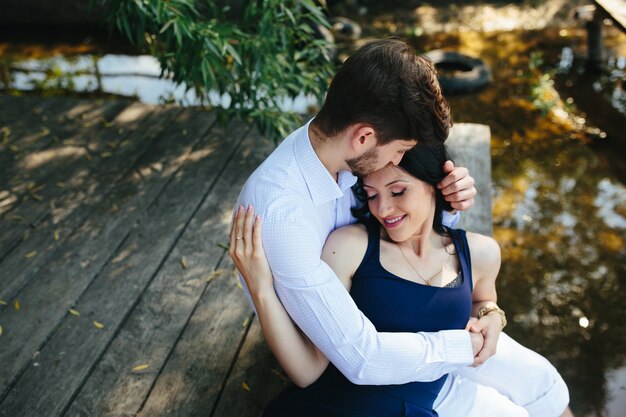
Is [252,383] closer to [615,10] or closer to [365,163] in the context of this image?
[365,163]

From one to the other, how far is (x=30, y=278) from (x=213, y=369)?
1.15 meters

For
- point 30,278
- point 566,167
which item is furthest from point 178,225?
point 566,167

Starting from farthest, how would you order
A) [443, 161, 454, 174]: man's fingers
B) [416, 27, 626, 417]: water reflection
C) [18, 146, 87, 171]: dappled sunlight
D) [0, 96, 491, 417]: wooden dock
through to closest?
1. [18, 146, 87, 171]: dappled sunlight
2. [416, 27, 626, 417]: water reflection
3. [0, 96, 491, 417]: wooden dock
4. [443, 161, 454, 174]: man's fingers

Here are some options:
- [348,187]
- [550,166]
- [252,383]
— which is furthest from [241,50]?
[550,166]

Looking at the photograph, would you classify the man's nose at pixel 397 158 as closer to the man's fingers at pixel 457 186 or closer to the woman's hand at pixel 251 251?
the man's fingers at pixel 457 186

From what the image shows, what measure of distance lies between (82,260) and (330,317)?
1.85m

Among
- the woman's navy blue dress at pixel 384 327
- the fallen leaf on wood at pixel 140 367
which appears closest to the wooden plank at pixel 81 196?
the fallen leaf on wood at pixel 140 367

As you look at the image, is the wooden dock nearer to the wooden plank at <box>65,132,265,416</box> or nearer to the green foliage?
the wooden plank at <box>65,132,265,416</box>

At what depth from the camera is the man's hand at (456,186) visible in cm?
229

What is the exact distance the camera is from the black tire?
5.70 metres

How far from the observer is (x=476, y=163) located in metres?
3.67

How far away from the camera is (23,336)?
9.45 feet

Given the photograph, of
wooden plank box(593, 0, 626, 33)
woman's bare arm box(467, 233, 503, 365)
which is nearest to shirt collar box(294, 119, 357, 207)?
woman's bare arm box(467, 233, 503, 365)

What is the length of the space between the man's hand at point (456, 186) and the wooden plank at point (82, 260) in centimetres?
168
